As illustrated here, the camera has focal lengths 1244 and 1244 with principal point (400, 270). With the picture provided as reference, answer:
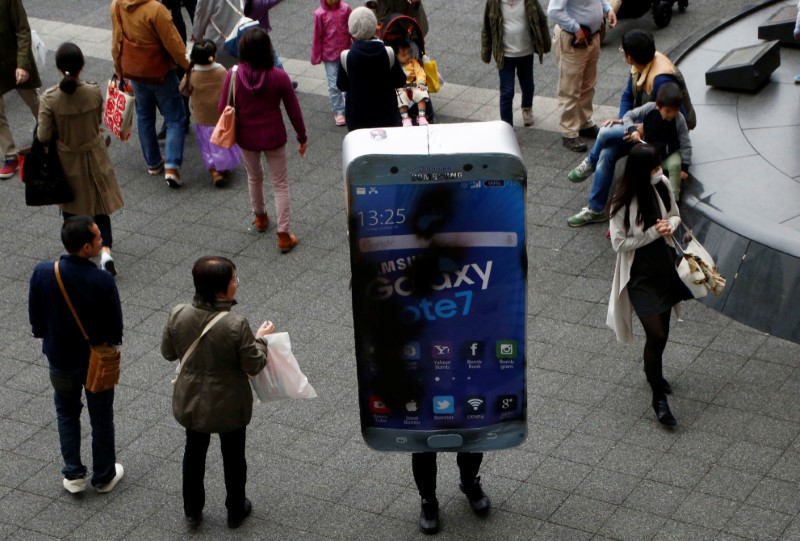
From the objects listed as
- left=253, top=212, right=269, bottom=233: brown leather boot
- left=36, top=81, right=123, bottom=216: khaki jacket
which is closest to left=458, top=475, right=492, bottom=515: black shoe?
left=253, top=212, right=269, bottom=233: brown leather boot

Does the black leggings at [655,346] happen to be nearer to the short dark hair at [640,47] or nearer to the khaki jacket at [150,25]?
the short dark hair at [640,47]

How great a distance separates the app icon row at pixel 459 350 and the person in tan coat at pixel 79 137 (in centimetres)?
423

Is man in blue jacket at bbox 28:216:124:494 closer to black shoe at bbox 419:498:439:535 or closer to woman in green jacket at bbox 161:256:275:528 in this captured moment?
woman in green jacket at bbox 161:256:275:528

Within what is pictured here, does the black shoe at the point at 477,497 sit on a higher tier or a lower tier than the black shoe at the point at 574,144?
higher

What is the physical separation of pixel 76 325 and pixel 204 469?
1.04 metres

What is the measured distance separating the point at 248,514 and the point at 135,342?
2.24 metres

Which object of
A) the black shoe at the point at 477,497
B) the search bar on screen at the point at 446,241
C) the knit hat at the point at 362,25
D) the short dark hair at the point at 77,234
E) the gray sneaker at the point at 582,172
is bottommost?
the black shoe at the point at 477,497

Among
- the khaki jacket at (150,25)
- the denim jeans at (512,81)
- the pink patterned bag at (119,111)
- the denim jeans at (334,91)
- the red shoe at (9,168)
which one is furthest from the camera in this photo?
the denim jeans at (334,91)

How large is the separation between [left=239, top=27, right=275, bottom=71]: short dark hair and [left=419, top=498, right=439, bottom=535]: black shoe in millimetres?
4072

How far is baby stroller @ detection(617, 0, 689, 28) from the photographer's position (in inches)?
526

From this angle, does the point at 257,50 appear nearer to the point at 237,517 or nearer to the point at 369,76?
the point at 369,76

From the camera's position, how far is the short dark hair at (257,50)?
922 cm

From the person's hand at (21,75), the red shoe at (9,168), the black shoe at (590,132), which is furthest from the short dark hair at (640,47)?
the red shoe at (9,168)

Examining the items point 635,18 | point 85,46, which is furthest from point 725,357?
point 85,46
